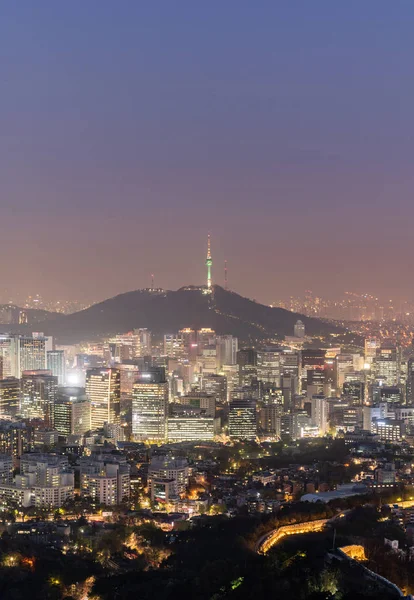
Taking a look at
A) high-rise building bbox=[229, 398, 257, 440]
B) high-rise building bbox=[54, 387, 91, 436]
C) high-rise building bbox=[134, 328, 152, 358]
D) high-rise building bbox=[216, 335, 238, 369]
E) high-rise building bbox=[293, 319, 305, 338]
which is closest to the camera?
high-rise building bbox=[54, 387, 91, 436]

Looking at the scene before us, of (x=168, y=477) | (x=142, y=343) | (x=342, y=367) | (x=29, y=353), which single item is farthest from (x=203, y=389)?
(x=168, y=477)

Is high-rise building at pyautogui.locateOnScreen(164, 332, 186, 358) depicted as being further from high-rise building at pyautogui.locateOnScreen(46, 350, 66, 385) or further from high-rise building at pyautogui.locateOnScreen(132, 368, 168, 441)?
high-rise building at pyautogui.locateOnScreen(132, 368, 168, 441)

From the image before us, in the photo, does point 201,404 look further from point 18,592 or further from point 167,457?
point 18,592

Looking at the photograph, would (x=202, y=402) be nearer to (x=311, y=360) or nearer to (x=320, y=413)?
(x=320, y=413)

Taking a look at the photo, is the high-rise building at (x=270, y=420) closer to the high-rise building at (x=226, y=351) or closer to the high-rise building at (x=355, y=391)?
the high-rise building at (x=355, y=391)

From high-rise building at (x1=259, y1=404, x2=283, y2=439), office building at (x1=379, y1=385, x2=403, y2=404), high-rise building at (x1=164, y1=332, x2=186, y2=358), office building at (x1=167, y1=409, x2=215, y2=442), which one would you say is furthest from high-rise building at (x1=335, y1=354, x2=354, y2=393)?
office building at (x1=167, y1=409, x2=215, y2=442)
